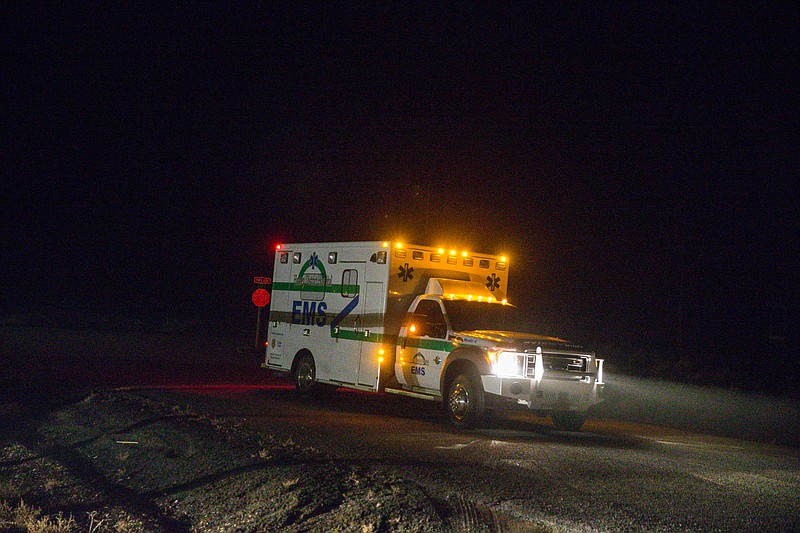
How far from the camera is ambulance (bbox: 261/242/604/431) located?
13.9 metres

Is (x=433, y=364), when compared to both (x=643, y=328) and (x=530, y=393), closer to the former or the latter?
(x=530, y=393)

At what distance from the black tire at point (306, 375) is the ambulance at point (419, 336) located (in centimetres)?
2

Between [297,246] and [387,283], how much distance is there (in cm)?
351

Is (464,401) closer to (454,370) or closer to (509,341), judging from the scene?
(454,370)

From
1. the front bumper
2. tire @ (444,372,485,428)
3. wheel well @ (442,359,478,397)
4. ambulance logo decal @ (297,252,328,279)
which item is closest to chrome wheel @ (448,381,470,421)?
tire @ (444,372,485,428)

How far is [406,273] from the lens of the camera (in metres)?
16.4

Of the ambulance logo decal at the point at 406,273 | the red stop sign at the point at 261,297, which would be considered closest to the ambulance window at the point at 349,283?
the ambulance logo decal at the point at 406,273

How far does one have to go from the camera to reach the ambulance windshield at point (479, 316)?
15.1 m

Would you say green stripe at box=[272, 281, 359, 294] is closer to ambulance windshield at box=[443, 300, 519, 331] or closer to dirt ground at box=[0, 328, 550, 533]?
ambulance windshield at box=[443, 300, 519, 331]

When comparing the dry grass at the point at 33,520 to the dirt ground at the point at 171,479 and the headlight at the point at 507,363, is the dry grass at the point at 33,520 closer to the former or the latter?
the dirt ground at the point at 171,479

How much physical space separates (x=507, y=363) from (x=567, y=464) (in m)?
3.34

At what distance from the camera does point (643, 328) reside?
39750 mm

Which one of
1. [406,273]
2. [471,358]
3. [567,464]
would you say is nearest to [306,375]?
[406,273]

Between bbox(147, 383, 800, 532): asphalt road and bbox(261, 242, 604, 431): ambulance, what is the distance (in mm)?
618
